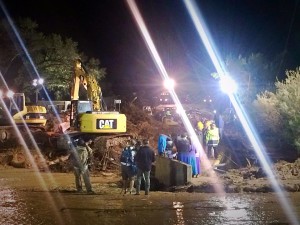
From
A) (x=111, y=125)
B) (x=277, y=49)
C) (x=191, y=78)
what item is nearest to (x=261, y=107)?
(x=111, y=125)

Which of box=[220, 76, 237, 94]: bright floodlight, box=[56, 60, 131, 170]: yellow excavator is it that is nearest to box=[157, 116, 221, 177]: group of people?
box=[56, 60, 131, 170]: yellow excavator

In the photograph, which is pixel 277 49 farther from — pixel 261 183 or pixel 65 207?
pixel 65 207

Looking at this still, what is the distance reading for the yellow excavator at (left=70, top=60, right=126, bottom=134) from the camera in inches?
847

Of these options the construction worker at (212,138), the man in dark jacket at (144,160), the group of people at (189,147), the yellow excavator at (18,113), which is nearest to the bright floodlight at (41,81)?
the yellow excavator at (18,113)

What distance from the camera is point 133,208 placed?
11414 mm

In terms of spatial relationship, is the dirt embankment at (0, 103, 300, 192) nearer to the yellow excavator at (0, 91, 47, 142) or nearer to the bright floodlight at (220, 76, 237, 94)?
the bright floodlight at (220, 76, 237, 94)

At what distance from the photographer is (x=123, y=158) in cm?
1420

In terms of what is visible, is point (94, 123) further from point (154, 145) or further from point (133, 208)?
point (133, 208)

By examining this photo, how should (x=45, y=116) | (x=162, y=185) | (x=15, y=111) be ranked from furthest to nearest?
1. (x=45, y=116)
2. (x=15, y=111)
3. (x=162, y=185)

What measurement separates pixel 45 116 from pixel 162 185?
1990 centimetres

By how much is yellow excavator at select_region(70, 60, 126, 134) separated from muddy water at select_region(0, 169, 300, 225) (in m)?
6.75

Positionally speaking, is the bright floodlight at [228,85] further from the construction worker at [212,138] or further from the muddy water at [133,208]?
the muddy water at [133,208]

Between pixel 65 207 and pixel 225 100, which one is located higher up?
pixel 225 100

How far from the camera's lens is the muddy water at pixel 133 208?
1016cm
